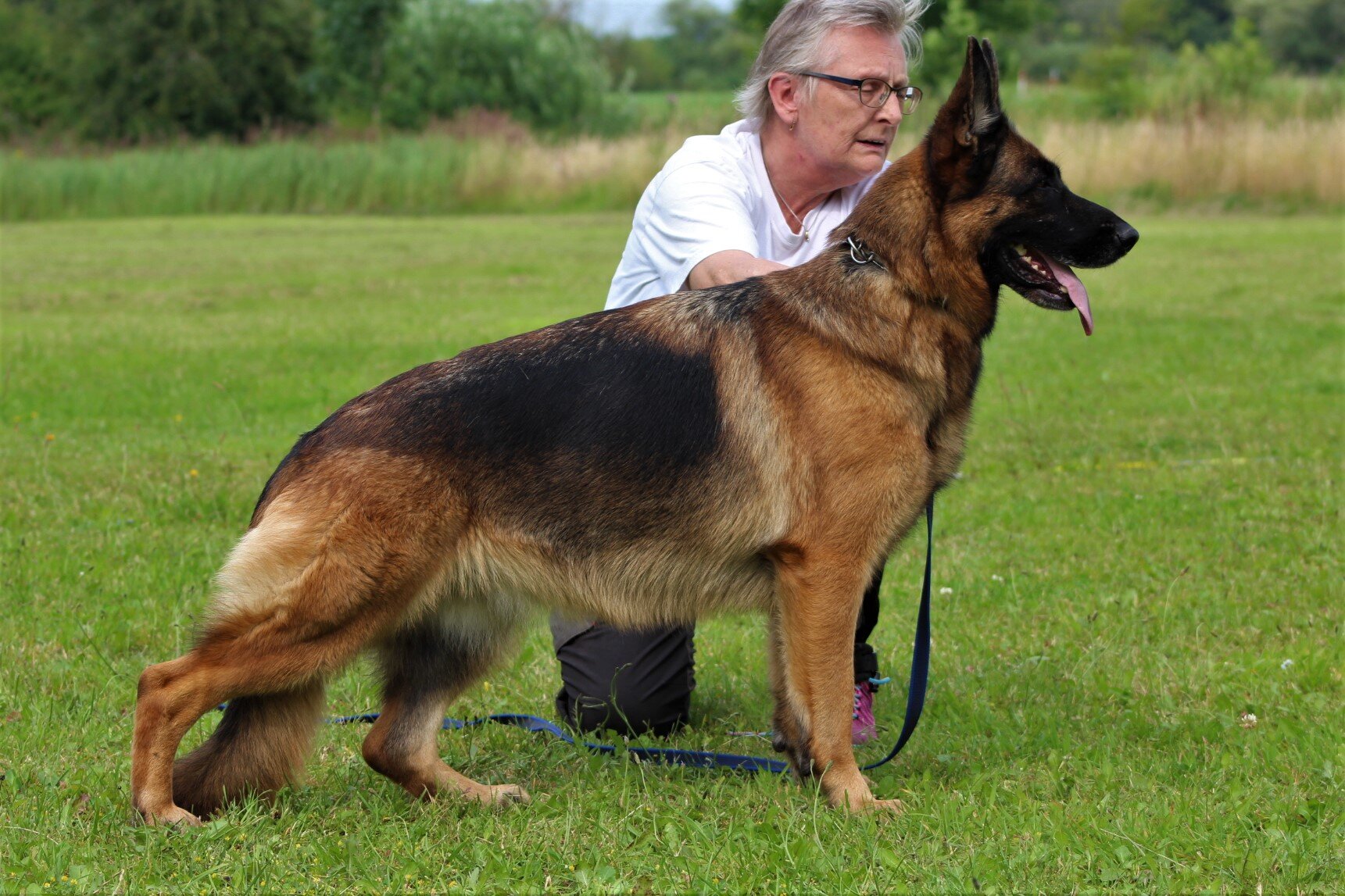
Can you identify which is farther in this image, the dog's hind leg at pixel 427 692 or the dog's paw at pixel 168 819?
the dog's hind leg at pixel 427 692

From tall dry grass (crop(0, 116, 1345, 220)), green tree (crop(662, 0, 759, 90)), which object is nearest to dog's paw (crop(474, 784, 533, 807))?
tall dry grass (crop(0, 116, 1345, 220))

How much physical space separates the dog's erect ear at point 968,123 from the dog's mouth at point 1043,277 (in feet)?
0.80

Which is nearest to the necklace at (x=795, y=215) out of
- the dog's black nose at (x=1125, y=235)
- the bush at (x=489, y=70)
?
the dog's black nose at (x=1125, y=235)

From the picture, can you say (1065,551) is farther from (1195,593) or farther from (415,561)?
(415,561)

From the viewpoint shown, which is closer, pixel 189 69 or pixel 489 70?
pixel 489 70

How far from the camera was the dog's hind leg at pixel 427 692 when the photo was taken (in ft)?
12.0

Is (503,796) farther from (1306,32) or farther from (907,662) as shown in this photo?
(1306,32)

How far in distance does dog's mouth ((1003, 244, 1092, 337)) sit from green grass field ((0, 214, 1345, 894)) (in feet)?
4.18

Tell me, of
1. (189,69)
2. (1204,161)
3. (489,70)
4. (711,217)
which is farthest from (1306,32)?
(711,217)

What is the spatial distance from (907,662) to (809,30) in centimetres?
224

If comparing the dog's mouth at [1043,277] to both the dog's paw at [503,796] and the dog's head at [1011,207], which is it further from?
the dog's paw at [503,796]

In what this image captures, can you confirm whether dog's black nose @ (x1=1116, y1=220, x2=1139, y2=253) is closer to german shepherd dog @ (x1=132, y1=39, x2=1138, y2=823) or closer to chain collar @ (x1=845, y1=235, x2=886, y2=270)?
german shepherd dog @ (x1=132, y1=39, x2=1138, y2=823)

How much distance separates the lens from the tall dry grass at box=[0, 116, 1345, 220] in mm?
22828

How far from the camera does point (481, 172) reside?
2658 centimetres
